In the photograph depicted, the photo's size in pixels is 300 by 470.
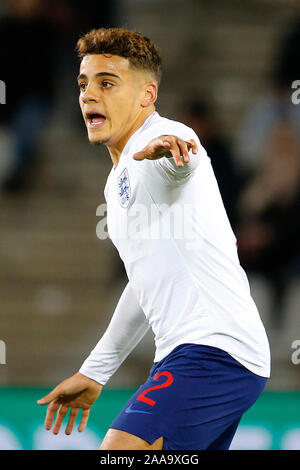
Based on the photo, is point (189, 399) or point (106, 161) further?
point (106, 161)

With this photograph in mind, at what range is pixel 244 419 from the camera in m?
4.92

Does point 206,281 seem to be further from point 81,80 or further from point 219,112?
point 219,112

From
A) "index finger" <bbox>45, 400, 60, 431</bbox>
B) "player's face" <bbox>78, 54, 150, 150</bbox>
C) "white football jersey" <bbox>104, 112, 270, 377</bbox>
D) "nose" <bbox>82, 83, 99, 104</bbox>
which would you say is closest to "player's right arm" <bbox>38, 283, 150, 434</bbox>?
"index finger" <bbox>45, 400, 60, 431</bbox>

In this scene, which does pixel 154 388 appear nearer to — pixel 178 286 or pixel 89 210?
pixel 178 286

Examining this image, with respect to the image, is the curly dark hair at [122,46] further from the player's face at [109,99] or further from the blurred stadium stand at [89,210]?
the blurred stadium stand at [89,210]

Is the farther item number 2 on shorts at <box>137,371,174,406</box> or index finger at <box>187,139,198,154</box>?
number 2 on shorts at <box>137,371,174,406</box>

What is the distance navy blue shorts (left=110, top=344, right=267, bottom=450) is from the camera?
8.58 feet

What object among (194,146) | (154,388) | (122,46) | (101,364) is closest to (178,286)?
(154,388)

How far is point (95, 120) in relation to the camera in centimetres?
305

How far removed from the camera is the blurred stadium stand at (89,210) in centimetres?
658

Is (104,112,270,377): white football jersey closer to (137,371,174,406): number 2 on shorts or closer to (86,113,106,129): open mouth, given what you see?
(137,371,174,406): number 2 on shorts

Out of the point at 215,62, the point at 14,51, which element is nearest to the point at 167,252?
the point at 14,51

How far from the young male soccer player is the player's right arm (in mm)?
169

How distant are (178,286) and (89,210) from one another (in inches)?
185
